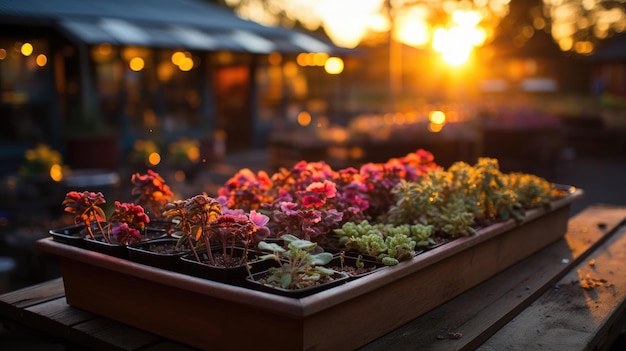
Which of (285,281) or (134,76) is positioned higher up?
(134,76)

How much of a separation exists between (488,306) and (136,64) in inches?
521

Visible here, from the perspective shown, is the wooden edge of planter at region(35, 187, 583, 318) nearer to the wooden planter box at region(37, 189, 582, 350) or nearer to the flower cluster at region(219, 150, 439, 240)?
the wooden planter box at region(37, 189, 582, 350)

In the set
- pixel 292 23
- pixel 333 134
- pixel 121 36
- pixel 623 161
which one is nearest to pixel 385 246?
pixel 333 134

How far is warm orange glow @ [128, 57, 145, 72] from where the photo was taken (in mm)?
14413

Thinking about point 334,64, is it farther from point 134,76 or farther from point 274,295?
point 274,295

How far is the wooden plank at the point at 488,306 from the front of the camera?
2.18 metres

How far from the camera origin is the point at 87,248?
8.55ft

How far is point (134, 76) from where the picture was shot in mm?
14547

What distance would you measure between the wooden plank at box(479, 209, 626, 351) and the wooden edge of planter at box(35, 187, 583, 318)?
1.17 feet

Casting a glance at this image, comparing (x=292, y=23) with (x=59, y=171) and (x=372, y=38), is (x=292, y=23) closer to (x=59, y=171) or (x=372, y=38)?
(x=372, y=38)

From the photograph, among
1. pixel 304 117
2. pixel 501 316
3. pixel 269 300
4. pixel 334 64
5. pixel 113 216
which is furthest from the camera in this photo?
pixel 334 64

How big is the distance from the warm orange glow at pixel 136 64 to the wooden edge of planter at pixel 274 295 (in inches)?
486

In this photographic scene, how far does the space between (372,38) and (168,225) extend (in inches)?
2061

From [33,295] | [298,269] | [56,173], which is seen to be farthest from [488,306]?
[56,173]
